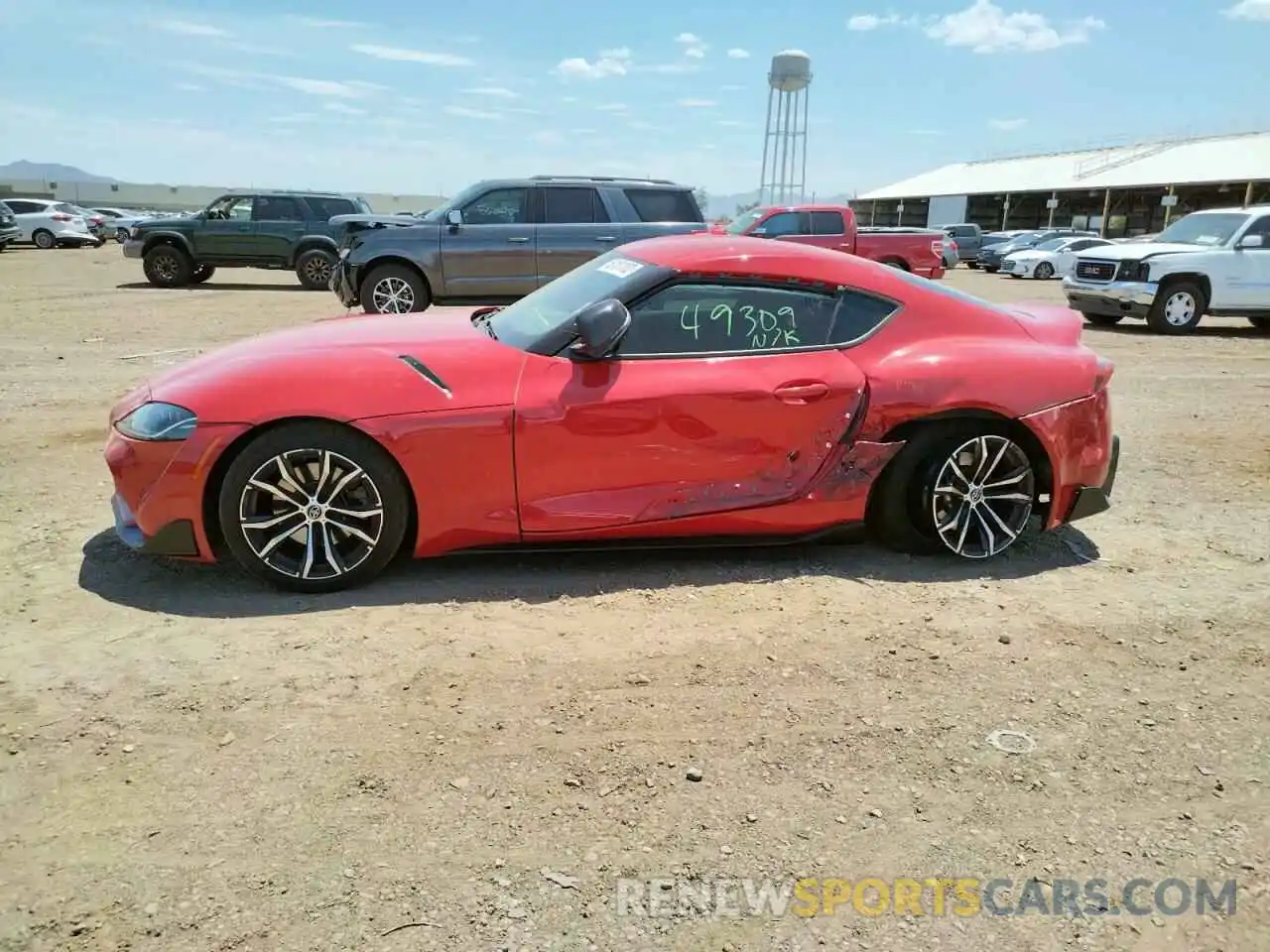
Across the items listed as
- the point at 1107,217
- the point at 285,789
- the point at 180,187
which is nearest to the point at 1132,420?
the point at 285,789

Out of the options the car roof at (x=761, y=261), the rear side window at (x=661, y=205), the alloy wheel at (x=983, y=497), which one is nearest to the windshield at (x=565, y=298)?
the car roof at (x=761, y=261)

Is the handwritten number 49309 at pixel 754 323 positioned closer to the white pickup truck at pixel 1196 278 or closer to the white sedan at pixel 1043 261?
the white pickup truck at pixel 1196 278

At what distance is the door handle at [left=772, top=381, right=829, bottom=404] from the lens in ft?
12.2

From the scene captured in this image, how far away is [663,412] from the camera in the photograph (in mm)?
3613

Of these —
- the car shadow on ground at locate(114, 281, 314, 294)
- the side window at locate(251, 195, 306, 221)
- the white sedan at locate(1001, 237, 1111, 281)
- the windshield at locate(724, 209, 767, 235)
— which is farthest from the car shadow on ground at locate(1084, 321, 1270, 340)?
the white sedan at locate(1001, 237, 1111, 281)

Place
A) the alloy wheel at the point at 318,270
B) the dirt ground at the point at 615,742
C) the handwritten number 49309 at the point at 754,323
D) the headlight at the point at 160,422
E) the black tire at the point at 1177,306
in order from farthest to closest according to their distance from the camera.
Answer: the alloy wheel at the point at 318,270
the black tire at the point at 1177,306
the handwritten number 49309 at the point at 754,323
the headlight at the point at 160,422
the dirt ground at the point at 615,742

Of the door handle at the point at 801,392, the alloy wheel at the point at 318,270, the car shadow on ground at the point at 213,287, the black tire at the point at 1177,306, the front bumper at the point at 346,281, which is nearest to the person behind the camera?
the door handle at the point at 801,392

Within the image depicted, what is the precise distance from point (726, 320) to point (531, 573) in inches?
53.7

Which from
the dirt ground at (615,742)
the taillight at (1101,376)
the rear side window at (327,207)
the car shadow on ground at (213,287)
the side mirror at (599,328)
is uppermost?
the rear side window at (327,207)

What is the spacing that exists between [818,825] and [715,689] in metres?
0.70

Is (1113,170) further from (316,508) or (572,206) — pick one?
(316,508)

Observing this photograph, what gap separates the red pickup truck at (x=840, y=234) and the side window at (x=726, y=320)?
1370 cm

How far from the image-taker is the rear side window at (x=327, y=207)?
17.0 m

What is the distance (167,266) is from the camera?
55.3ft
